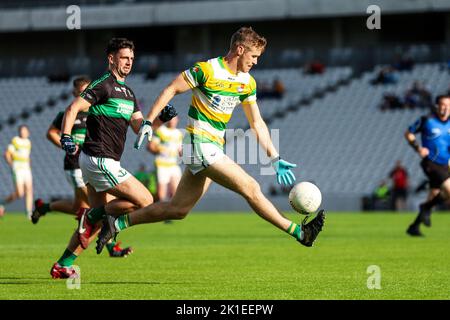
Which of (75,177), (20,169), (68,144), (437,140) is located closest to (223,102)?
(68,144)

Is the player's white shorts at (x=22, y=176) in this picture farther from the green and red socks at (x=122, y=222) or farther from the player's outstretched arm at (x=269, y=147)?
the player's outstretched arm at (x=269, y=147)

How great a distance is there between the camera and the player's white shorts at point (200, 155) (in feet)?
35.0

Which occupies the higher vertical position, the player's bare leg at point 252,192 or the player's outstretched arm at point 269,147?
the player's outstretched arm at point 269,147

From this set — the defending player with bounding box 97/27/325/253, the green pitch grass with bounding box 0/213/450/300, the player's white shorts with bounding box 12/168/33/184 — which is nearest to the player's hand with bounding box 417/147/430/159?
the green pitch grass with bounding box 0/213/450/300

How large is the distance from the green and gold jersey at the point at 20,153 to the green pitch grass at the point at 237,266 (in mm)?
6584

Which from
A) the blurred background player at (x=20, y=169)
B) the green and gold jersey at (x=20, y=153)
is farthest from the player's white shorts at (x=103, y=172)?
the green and gold jersey at (x=20, y=153)

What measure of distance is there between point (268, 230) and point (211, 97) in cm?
1218

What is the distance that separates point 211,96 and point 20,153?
18.7 metres

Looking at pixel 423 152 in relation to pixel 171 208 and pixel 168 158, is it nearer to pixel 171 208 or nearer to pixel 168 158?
pixel 171 208

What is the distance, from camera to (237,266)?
42.9 ft

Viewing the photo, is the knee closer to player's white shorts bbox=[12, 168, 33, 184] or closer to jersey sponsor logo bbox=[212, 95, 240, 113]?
jersey sponsor logo bbox=[212, 95, 240, 113]
